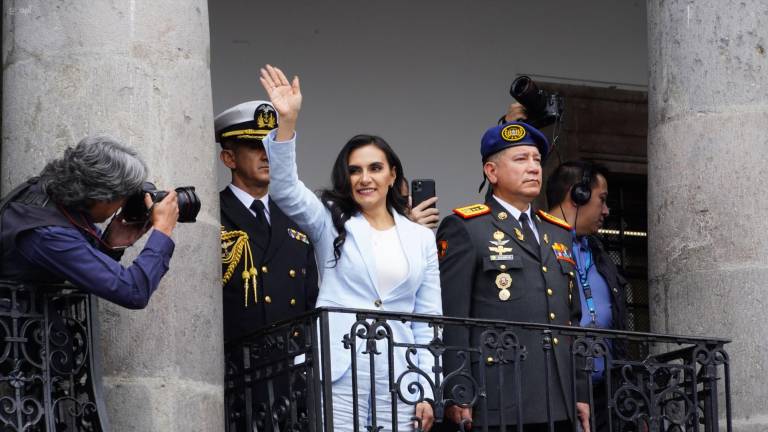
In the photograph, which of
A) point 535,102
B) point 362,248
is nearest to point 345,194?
point 362,248

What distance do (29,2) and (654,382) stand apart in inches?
127

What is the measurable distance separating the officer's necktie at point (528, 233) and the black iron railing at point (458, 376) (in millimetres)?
438

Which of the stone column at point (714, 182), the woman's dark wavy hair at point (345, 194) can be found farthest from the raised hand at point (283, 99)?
the stone column at point (714, 182)

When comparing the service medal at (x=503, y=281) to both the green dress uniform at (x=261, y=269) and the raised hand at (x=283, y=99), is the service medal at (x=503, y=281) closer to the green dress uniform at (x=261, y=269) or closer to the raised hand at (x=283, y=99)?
the green dress uniform at (x=261, y=269)

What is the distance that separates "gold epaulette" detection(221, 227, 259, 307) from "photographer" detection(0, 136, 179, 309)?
→ 1.20 meters

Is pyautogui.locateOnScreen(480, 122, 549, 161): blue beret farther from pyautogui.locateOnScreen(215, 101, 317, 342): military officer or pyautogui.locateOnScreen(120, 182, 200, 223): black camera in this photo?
pyautogui.locateOnScreen(120, 182, 200, 223): black camera

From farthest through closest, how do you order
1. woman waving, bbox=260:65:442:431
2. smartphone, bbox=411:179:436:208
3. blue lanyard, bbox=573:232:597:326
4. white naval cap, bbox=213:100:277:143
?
blue lanyard, bbox=573:232:597:326
smartphone, bbox=411:179:436:208
white naval cap, bbox=213:100:277:143
woman waving, bbox=260:65:442:431

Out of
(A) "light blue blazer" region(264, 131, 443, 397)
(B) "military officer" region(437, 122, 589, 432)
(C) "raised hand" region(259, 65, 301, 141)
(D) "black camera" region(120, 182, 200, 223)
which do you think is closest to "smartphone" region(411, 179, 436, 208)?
(B) "military officer" region(437, 122, 589, 432)

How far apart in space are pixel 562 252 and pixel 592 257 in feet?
2.44

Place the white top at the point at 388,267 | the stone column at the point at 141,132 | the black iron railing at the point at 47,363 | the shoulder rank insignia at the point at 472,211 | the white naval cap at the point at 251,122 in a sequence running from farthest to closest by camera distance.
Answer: the white naval cap at the point at 251,122, the shoulder rank insignia at the point at 472,211, the white top at the point at 388,267, the stone column at the point at 141,132, the black iron railing at the point at 47,363

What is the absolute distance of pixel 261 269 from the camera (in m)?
8.48

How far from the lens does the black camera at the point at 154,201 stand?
7.32m

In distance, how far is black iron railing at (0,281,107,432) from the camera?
23.1 feet

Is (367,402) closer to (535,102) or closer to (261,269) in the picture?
(261,269)
